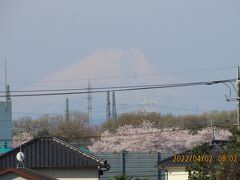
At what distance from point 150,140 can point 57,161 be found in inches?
2209

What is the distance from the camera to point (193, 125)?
371 ft

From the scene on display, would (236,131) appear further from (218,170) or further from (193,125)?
(193,125)

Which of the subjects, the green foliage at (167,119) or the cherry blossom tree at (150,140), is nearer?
the cherry blossom tree at (150,140)

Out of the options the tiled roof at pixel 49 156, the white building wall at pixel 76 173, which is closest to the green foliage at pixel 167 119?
the tiled roof at pixel 49 156

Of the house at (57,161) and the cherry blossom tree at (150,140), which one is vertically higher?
the house at (57,161)

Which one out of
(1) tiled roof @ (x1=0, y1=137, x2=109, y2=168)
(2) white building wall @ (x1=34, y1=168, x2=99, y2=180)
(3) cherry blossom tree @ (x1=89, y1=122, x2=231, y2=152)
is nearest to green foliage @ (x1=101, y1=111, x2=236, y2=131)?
(3) cherry blossom tree @ (x1=89, y1=122, x2=231, y2=152)

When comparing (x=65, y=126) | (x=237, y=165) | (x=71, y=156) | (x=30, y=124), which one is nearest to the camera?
(x=237, y=165)

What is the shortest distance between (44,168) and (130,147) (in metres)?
55.5

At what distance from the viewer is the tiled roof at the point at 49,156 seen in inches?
1463

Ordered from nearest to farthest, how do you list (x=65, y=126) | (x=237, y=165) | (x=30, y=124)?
1. (x=237, y=165)
2. (x=65, y=126)
3. (x=30, y=124)

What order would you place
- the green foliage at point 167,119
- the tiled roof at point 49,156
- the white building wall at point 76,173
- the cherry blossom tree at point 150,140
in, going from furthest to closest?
1. the green foliage at point 167,119
2. the cherry blossom tree at point 150,140
3. the tiled roof at point 49,156
4. the white building wall at point 76,173

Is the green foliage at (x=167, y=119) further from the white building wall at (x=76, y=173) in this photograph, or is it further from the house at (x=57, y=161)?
the white building wall at (x=76, y=173)

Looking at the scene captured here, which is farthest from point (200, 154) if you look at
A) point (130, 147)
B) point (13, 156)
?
point (130, 147)

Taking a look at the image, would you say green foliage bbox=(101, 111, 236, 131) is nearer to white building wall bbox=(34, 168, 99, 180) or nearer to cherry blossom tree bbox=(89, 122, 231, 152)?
cherry blossom tree bbox=(89, 122, 231, 152)
